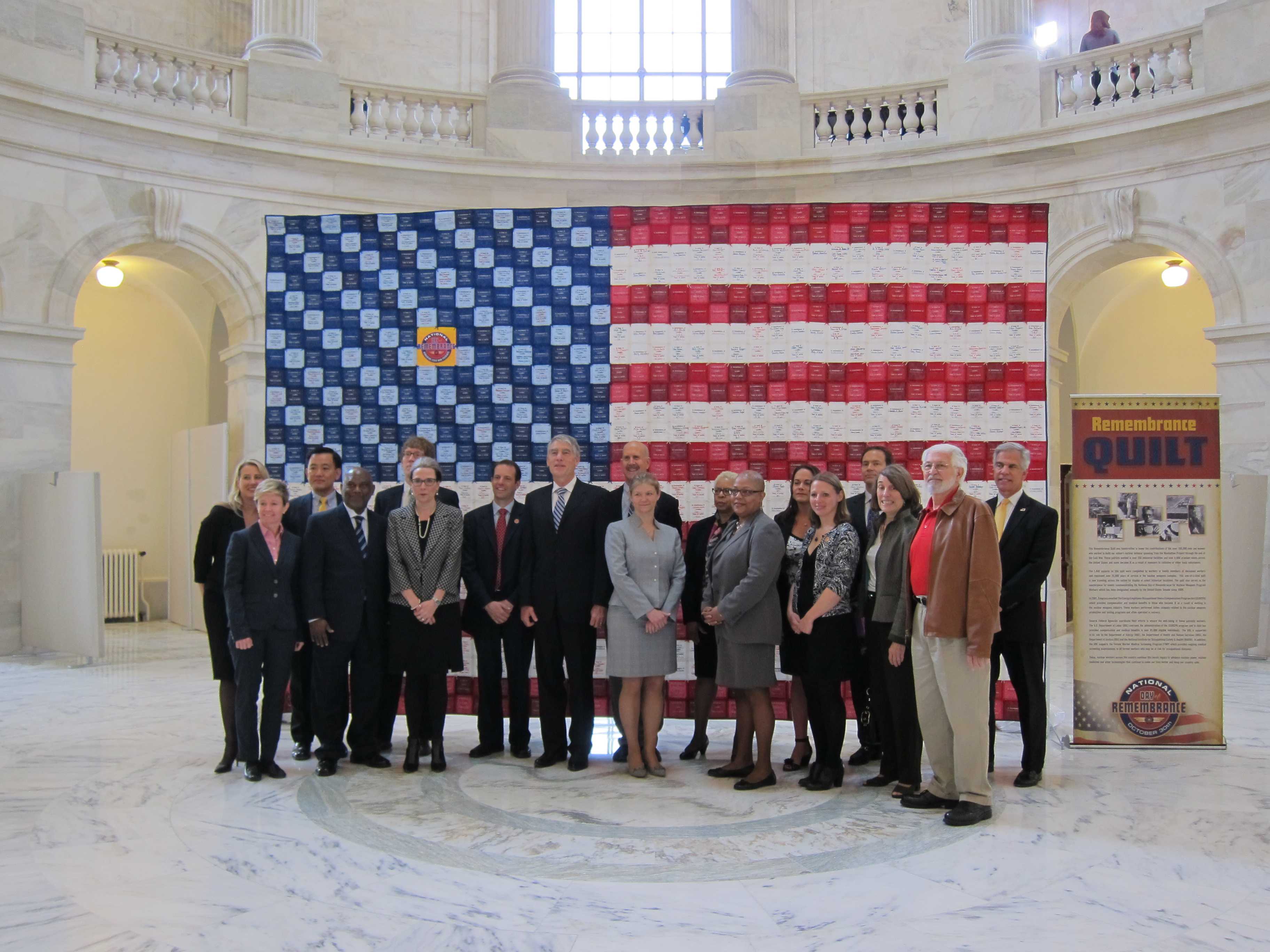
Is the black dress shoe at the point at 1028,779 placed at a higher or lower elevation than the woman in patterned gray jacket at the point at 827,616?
lower

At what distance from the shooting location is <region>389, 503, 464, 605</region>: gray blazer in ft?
18.4

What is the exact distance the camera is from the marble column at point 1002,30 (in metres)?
11.4

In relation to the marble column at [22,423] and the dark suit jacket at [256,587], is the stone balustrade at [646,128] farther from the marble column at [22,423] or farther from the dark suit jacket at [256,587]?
the dark suit jacket at [256,587]

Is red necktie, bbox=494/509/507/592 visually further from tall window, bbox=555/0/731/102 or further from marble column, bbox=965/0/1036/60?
tall window, bbox=555/0/731/102

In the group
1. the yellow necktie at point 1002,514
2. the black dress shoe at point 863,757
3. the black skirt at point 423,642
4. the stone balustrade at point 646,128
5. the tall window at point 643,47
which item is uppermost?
the tall window at point 643,47

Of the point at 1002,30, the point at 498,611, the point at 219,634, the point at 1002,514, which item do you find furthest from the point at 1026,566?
the point at 1002,30

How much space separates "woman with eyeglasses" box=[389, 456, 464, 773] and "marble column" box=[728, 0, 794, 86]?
816 cm

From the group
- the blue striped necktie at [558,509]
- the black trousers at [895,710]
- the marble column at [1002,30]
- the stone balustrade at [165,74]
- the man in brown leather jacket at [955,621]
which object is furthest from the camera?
the marble column at [1002,30]

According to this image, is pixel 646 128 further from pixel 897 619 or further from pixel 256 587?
pixel 897 619

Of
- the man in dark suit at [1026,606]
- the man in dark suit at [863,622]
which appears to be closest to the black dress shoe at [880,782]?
the man in dark suit at [863,622]

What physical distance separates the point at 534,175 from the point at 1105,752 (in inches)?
331

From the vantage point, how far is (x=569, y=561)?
18.6 feet

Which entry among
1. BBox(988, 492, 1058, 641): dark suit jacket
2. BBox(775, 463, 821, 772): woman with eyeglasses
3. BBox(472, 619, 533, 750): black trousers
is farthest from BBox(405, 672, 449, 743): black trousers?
BBox(988, 492, 1058, 641): dark suit jacket

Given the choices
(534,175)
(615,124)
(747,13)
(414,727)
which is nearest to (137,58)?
(534,175)
